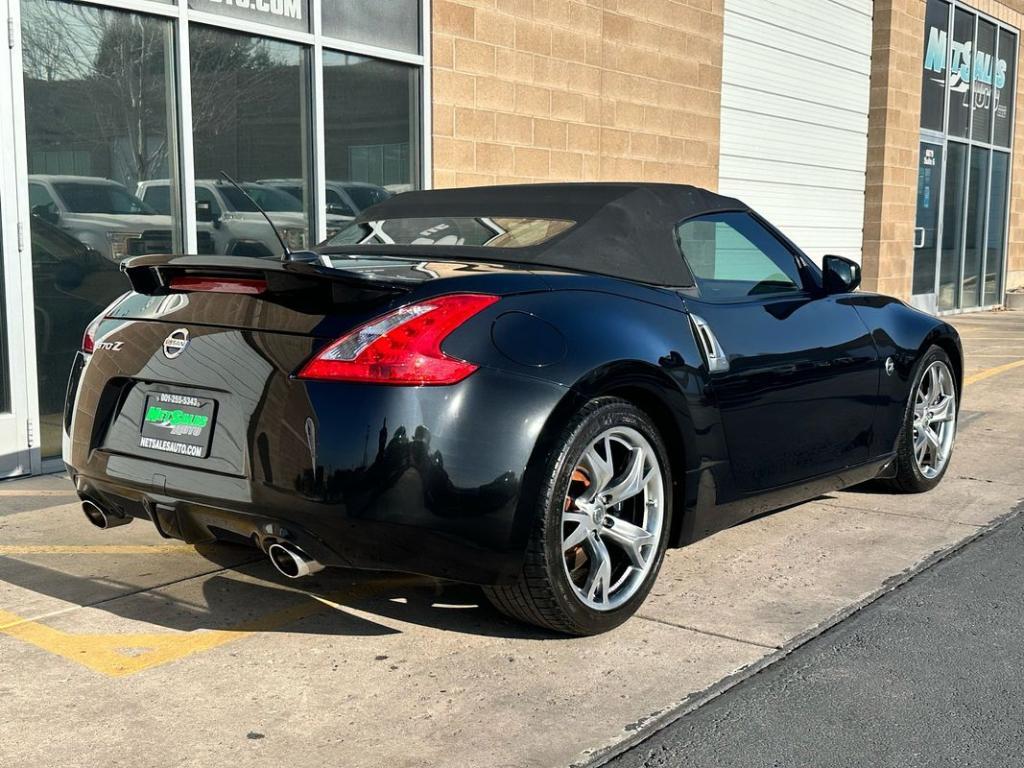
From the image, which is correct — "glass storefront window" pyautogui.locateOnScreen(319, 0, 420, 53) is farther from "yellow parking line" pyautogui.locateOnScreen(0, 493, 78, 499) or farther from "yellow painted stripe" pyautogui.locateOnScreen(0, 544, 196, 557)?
"yellow painted stripe" pyautogui.locateOnScreen(0, 544, 196, 557)

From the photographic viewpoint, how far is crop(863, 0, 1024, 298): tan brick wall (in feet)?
54.7

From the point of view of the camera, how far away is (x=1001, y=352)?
1320 cm

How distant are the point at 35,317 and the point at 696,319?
409 centimetres

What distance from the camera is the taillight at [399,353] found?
A: 3.35 metres

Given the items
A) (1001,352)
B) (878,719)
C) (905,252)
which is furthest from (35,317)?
(905,252)

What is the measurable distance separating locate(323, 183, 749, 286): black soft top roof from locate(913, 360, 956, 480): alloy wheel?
155cm

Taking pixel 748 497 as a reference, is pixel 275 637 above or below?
below

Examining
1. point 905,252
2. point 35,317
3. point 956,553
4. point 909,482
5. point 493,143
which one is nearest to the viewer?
point 956,553

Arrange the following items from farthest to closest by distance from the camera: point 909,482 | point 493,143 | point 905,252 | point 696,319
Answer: point 905,252 → point 493,143 → point 909,482 → point 696,319

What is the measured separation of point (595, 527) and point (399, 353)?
2.96ft

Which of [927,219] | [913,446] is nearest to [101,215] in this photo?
[913,446]

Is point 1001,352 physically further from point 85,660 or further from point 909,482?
point 85,660

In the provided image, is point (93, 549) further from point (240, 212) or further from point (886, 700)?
point (240, 212)

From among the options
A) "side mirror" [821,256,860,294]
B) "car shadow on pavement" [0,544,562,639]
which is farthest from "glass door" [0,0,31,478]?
"side mirror" [821,256,860,294]
